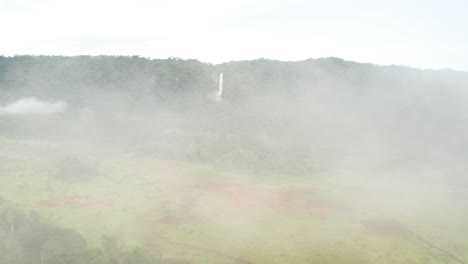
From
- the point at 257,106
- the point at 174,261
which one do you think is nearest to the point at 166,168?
the point at 174,261

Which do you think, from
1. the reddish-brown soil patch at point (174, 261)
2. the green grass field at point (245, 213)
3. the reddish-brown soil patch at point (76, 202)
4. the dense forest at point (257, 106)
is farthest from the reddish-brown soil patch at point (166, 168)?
the reddish-brown soil patch at point (174, 261)

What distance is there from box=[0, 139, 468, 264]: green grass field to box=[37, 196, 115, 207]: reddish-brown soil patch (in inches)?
1.4

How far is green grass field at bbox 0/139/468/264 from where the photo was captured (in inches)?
470

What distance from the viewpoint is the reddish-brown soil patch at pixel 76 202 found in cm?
1509

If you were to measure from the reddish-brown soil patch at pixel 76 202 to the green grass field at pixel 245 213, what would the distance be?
4 centimetres

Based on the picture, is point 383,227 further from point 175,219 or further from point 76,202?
point 76,202

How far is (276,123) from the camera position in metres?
30.3

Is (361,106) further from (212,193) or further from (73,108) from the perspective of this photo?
(73,108)

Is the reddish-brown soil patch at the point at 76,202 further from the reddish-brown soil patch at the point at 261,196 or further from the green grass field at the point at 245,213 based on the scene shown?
the reddish-brown soil patch at the point at 261,196

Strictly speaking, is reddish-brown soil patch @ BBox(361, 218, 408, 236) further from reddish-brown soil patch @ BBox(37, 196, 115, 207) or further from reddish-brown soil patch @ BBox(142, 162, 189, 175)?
reddish-brown soil patch @ BBox(142, 162, 189, 175)

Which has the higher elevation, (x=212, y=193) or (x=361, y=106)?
(x=361, y=106)

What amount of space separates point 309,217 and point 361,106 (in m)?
20.5

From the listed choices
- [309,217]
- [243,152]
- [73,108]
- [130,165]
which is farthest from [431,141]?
[73,108]

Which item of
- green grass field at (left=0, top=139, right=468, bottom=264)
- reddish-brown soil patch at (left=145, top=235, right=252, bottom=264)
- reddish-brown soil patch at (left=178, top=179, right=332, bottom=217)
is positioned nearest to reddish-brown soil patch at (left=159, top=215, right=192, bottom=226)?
green grass field at (left=0, top=139, right=468, bottom=264)
